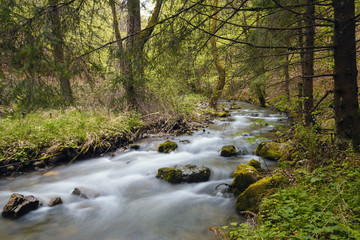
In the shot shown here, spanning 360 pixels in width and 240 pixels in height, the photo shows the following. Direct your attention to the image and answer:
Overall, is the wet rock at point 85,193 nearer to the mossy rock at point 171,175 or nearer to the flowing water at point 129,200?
the flowing water at point 129,200

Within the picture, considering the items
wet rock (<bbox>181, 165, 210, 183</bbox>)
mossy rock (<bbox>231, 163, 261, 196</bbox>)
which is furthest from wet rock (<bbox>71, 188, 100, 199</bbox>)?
mossy rock (<bbox>231, 163, 261, 196</bbox>)

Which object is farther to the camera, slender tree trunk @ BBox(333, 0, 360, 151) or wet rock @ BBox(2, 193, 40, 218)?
wet rock @ BBox(2, 193, 40, 218)

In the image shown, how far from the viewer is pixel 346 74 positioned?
3088mm

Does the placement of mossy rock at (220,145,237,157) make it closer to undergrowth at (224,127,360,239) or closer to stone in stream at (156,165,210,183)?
stone in stream at (156,165,210,183)

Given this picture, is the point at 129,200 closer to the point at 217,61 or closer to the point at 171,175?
the point at 171,175

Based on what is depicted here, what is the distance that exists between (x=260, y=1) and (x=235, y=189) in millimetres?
3640

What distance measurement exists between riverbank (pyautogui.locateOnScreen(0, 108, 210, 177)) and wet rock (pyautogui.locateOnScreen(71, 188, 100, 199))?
1.84m

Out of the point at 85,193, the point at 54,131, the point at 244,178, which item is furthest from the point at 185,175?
the point at 54,131

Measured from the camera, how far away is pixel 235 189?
15.2 ft

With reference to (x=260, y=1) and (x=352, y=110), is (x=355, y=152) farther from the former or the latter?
(x=260, y=1)

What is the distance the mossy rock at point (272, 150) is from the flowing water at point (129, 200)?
27 centimetres

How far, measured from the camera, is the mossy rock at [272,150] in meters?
5.75

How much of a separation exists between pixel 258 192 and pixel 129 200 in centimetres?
294

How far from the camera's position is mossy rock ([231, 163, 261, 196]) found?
172 inches
